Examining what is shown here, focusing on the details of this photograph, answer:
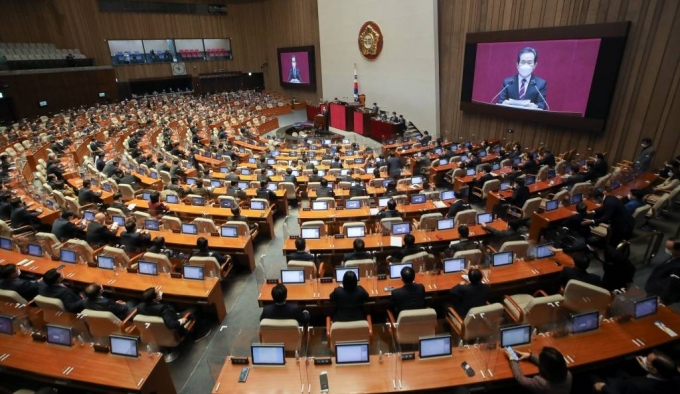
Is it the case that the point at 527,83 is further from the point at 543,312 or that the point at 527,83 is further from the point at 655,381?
the point at 655,381

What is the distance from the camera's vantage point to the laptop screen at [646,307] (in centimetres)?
426

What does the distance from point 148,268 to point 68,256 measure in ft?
5.98

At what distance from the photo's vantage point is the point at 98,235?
7320mm

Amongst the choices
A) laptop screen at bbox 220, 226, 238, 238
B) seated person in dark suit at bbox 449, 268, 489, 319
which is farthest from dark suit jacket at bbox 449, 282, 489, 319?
laptop screen at bbox 220, 226, 238, 238

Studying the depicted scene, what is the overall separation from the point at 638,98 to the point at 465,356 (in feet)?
34.6

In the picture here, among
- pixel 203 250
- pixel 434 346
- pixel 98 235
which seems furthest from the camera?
pixel 98 235

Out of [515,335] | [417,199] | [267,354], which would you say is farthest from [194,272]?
[417,199]

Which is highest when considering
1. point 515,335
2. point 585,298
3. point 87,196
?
point 585,298

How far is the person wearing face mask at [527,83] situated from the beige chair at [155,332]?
1321cm

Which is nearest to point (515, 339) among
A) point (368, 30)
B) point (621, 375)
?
point (621, 375)

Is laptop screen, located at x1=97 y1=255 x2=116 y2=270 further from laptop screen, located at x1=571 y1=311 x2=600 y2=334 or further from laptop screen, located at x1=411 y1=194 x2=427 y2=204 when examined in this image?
laptop screen, located at x1=571 y1=311 x2=600 y2=334

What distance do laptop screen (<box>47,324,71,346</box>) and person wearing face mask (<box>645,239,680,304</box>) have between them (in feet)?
25.1

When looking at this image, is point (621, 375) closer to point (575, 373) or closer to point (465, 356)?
point (575, 373)

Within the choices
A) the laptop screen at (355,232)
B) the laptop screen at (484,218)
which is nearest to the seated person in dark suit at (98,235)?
the laptop screen at (355,232)
